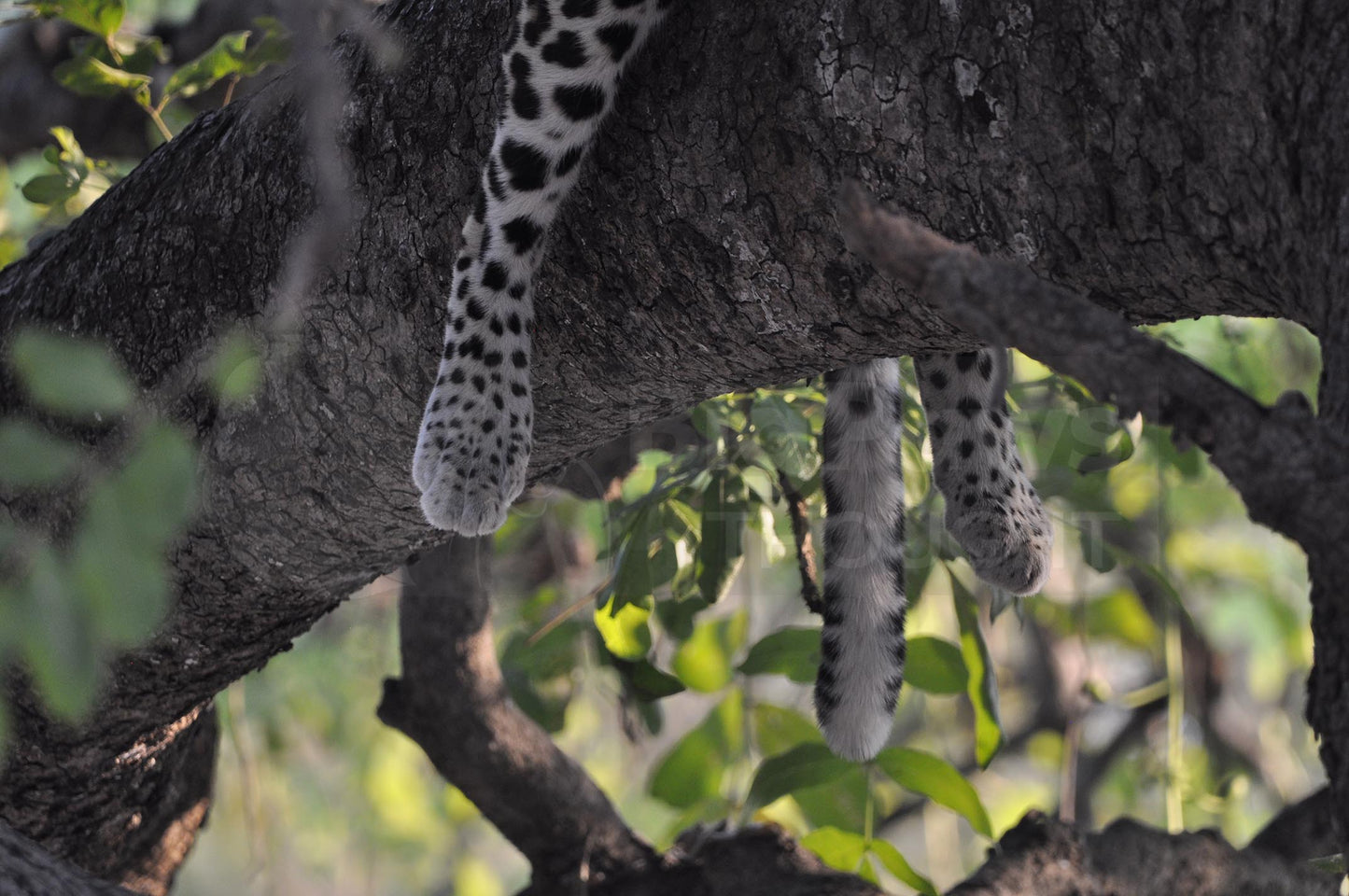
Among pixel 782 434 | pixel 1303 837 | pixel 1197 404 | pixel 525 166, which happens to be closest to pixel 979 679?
pixel 782 434

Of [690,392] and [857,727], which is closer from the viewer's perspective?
[690,392]

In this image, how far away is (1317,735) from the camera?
51.3 inches

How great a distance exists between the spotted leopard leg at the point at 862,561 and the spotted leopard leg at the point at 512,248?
868 mm

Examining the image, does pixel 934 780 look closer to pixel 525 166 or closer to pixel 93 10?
pixel 525 166

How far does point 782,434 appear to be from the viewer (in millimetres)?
2809

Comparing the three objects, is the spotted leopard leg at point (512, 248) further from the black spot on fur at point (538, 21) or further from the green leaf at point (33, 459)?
the green leaf at point (33, 459)

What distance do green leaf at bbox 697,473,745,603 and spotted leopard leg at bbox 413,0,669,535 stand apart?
2.20 ft

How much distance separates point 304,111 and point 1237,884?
2.75 meters

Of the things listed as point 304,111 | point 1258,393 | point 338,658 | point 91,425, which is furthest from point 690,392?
point 338,658

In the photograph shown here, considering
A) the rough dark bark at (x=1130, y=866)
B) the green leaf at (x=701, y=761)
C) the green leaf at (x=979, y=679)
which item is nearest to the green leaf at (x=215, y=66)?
the green leaf at (x=701, y=761)

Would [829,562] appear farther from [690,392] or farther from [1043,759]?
[1043,759]

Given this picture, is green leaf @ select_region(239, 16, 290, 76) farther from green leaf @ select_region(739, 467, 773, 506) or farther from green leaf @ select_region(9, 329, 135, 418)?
green leaf @ select_region(9, 329, 135, 418)

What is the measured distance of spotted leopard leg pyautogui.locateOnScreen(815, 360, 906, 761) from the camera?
2953 millimetres

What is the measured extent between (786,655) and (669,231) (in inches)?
58.2
